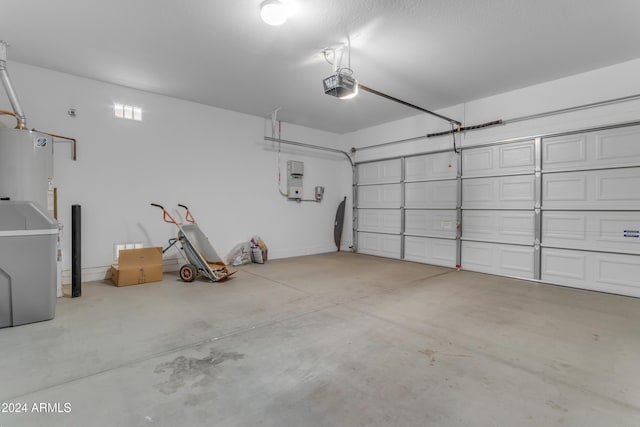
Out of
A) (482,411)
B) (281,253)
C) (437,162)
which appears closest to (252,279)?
(281,253)

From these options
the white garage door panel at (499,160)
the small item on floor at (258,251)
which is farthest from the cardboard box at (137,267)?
the white garage door panel at (499,160)

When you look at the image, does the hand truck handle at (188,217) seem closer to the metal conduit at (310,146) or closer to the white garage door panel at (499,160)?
the metal conduit at (310,146)

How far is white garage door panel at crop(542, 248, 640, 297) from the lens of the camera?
3958mm

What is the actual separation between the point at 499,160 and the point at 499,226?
113cm

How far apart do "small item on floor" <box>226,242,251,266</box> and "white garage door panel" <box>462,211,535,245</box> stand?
13.8ft

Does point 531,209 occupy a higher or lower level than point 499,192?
lower

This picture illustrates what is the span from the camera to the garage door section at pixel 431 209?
228 inches

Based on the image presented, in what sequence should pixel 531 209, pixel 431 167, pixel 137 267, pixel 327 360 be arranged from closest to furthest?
pixel 327 360 < pixel 137 267 < pixel 531 209 < pixel 431 167

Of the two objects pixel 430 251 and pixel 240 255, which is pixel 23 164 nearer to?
pixel 240 255

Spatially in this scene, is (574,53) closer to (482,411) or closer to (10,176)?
(482,411)

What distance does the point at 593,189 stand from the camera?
4.21 metres

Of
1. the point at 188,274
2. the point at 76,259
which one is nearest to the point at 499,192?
the point at 188,274

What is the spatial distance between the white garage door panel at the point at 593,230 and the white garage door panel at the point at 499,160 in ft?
2.80

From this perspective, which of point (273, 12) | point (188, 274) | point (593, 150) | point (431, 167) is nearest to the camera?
point (273, 12)
